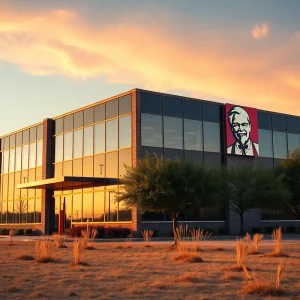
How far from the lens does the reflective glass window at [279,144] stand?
49322mm

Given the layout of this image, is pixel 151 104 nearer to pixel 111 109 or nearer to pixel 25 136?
pixel 111 109

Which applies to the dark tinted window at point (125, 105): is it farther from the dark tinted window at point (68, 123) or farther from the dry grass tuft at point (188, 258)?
the dry grass tuft at point (188, 258)

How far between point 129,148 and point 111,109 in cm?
421

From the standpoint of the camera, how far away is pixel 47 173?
4959cm

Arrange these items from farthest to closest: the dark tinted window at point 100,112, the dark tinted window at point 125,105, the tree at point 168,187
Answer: the dark tinted window at point 100,112 < the dark tinted window at point 125,105 < the tree at point 168,187

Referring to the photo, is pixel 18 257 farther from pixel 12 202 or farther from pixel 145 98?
pixel 12 202

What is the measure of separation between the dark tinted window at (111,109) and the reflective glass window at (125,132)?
103 centimetres

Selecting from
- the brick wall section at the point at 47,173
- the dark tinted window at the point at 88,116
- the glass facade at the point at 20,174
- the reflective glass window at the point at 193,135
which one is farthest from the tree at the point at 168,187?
the glass facade at the point at 20,174

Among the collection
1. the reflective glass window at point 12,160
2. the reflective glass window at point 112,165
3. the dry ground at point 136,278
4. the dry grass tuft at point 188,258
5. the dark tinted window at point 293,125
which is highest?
the dark tinted window at point 293,125

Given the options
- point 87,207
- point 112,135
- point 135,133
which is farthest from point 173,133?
point 87,207

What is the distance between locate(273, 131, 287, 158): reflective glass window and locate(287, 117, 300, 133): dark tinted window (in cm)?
129

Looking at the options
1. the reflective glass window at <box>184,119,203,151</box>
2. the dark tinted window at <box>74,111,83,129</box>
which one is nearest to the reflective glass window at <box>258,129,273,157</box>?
the reflective glass window at <box>184,119,203,151</box>

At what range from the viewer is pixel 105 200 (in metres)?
42.7

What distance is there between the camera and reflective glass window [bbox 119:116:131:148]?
135ft
